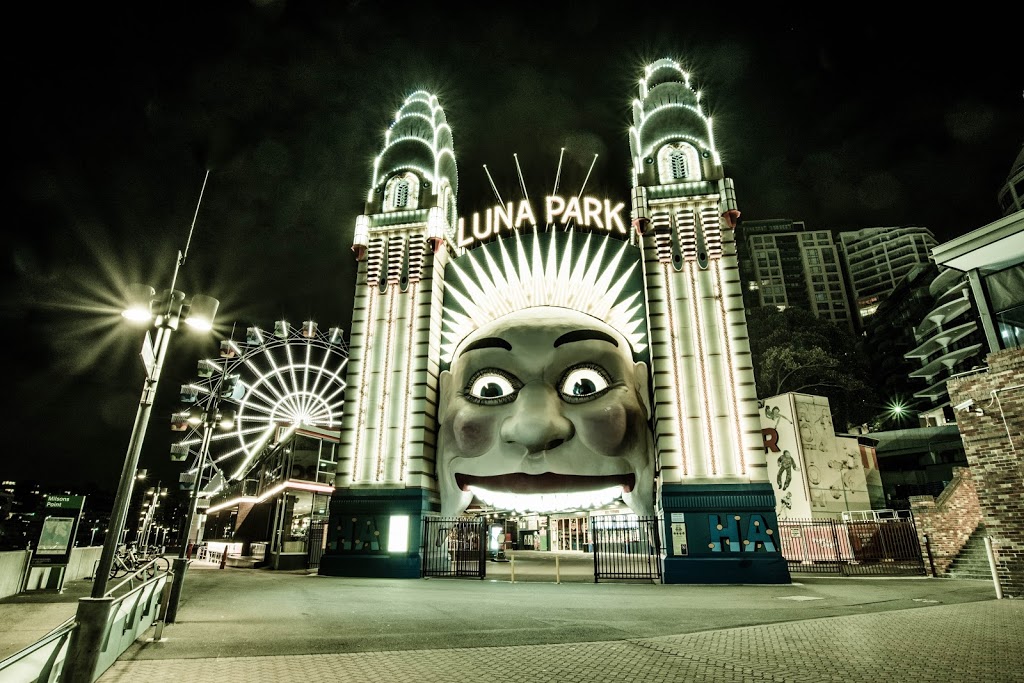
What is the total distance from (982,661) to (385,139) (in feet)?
85.0

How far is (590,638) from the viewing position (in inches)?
307

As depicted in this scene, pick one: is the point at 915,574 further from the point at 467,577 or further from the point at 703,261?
the point at 467,577

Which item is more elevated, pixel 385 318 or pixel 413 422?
pixel 385 318

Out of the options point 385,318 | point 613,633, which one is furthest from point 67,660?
point 385,318

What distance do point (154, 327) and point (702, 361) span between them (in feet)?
52.2

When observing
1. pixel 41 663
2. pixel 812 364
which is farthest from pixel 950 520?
pixel 812 364

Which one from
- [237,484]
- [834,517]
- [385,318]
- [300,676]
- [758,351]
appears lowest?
[300,676]

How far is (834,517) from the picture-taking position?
93.4 ft

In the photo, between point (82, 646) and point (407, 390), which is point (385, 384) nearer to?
point (407, 390)

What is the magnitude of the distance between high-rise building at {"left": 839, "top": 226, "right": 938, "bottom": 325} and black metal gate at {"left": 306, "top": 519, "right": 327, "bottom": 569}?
123 metres

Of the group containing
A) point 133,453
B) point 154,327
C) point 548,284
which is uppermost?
point 548,284

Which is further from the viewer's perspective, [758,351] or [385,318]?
[758,351]

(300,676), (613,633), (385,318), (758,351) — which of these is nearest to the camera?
(300,676)

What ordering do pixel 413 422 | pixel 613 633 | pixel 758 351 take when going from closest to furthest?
1. pixel 613 633
2. pixel 413 422
3. pixel 758 351
